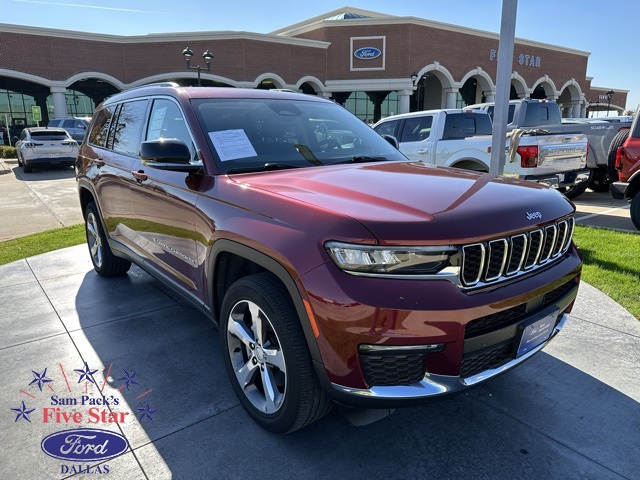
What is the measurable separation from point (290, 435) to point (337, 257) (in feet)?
3.85

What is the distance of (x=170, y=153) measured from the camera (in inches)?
110

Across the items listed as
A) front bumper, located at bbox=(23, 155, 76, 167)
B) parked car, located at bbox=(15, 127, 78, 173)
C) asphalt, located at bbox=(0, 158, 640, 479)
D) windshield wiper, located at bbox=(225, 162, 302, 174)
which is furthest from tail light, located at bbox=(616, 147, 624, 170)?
parked car, located at bbox=(15, 127, 78, 173)

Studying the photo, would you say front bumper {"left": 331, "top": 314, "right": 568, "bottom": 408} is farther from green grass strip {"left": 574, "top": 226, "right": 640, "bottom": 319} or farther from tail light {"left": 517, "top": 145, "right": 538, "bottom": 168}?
tail light {"left": 517, "top": 145, "right": 538, "bottom": 168}

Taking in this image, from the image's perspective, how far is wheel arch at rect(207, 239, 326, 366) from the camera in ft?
6.84

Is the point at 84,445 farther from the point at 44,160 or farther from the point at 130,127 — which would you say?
the point at 44,160

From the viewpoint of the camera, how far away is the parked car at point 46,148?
17469mm

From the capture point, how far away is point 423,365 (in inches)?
78.4

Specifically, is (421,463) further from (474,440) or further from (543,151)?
(543,151)

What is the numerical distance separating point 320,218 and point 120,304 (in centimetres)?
321

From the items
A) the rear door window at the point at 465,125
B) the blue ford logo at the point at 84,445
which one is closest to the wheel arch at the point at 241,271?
the blue ford logo at the point at 84,445

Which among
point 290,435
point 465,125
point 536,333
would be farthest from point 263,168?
point 465,125

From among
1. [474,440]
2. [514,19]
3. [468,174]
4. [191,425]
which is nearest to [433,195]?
[468,174]

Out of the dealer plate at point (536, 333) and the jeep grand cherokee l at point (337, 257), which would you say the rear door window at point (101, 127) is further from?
the dealer plate at point (536, 333)

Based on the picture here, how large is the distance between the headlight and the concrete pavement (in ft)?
2.82
